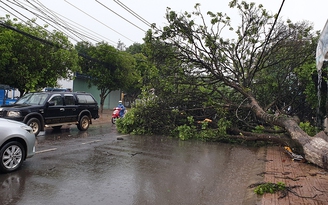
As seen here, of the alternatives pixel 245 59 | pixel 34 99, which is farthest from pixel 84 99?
pixel 245 59

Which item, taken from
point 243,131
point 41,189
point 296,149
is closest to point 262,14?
point 243,131

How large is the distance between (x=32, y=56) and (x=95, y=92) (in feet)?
55.4

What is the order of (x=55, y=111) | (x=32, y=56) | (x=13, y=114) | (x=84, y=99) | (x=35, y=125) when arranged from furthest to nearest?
(x=84, y=99) → (x=32, y=56) → (x=55, y=111) → (x=35, y=125) → (x=13, y=114)

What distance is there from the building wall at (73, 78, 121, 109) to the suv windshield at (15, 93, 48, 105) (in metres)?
15.1

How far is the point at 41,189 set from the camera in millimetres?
5066

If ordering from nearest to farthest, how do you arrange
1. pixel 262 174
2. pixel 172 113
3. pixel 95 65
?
1. pixel 262 174
2. pixel 172 113
3. pixel 95 65

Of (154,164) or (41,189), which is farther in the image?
(154,164)

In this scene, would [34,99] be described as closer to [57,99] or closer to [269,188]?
[57,99]

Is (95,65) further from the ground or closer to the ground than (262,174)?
further from the ground

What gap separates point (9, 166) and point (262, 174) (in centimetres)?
561

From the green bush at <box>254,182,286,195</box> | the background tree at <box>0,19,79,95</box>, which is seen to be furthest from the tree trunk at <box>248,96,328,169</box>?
the background tree at <box>0,19,79,95</box>

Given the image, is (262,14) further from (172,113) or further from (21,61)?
(21,61)

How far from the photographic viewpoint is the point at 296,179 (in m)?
6.09

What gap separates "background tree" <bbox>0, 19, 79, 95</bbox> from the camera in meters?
→ 13.4
